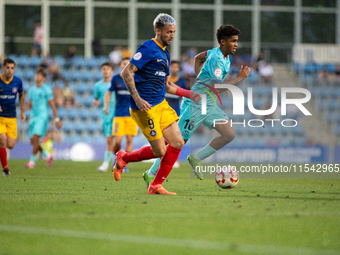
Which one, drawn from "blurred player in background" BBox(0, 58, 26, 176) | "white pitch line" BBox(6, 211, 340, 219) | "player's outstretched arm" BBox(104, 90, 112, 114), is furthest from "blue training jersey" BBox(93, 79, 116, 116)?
"white pitch line" BBox(6, 211, 340, 219)

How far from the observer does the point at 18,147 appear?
69.7 feet

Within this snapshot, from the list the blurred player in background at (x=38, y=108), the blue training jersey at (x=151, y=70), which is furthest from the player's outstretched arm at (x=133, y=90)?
the blurred player in background at (x=38, y=108)

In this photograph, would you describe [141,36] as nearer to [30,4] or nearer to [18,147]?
[30,4]

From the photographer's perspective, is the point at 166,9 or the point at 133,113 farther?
the point at 166,9

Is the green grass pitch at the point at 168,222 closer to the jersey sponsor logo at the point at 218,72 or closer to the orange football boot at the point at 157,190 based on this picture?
the orange football boot at the point at 157,190

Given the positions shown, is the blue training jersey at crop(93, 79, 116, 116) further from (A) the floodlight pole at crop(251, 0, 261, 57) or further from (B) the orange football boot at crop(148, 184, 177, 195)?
(A) the floodlight pole at crop(251, 0, 261, 57)

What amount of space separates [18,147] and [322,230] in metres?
17.8

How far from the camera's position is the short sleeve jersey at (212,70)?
885 centimetres

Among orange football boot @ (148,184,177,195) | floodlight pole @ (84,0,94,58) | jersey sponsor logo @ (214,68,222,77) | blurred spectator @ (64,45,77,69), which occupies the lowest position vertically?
orange football boot @ (148,184,177,195)

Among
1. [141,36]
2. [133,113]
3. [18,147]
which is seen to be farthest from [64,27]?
[133,113]

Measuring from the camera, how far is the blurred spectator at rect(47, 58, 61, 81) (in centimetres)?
2259

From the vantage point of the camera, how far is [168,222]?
5203 millimetres

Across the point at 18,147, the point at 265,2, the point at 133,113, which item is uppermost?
the point at 265,2

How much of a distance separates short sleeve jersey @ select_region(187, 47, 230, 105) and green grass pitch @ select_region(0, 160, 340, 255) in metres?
1.79
